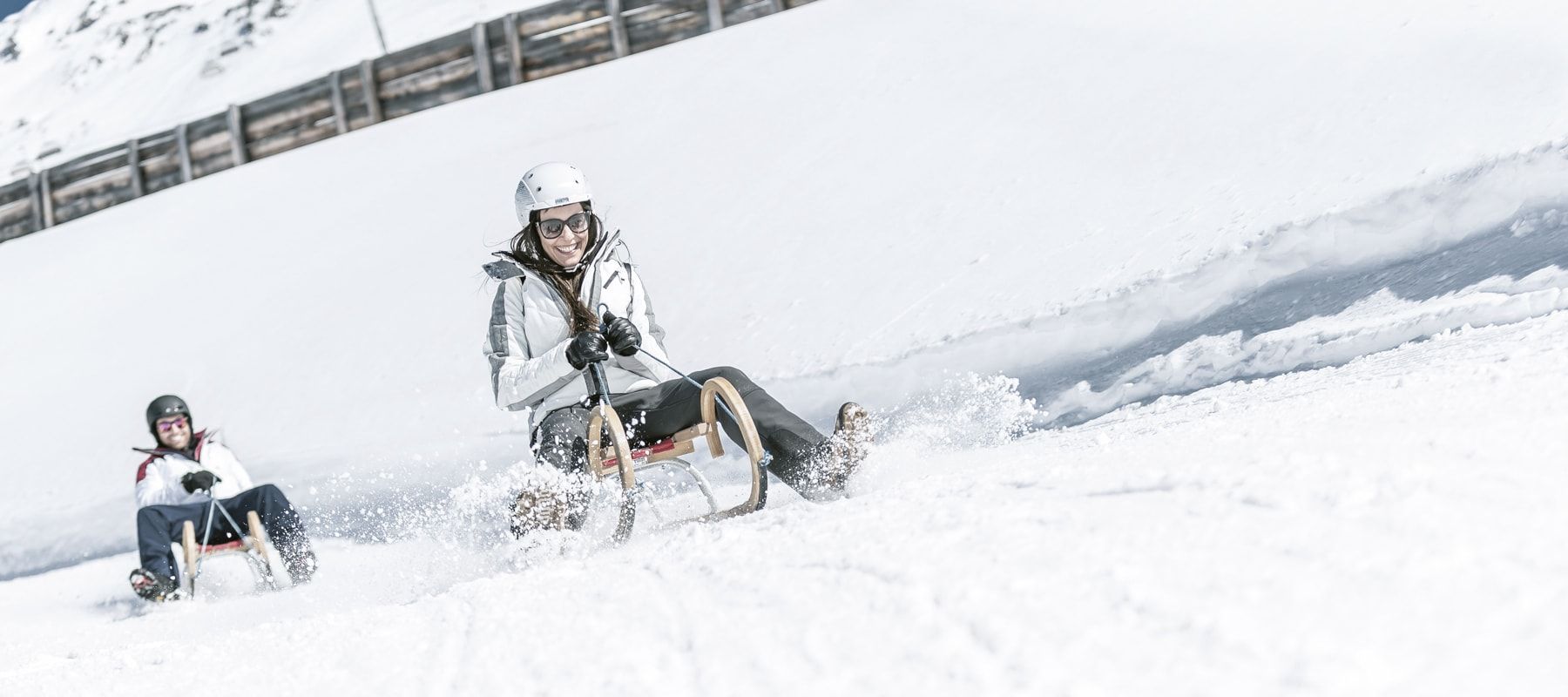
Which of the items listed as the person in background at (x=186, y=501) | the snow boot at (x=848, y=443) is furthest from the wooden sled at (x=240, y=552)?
the snow boot at (x=848, y=443)

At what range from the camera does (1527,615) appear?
54.1 inches

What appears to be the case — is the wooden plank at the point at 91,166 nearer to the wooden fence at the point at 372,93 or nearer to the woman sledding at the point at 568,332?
the wooden fence at the point at 372,93

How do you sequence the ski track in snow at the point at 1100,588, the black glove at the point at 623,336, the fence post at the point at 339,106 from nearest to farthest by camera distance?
the ski track in snow at the point at 1100,588 → the black glove at the point at 623,336 → the fence post at the point at 339,106

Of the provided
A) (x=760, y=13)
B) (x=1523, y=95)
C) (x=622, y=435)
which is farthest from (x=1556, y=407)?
(x=760, y=13)

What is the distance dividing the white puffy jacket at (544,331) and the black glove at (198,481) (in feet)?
7.39

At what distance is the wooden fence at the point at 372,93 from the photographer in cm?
1149

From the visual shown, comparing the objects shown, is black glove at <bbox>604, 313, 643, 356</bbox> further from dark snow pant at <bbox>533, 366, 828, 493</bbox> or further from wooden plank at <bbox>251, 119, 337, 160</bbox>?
wooden plank at <bbox>251, 119, 337, 160</bbox>

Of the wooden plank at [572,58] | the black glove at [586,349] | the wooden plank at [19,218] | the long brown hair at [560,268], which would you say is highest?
the wooden plank at [572,58]

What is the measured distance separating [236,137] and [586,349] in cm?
1053

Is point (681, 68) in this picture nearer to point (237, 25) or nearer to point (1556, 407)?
point (1556, 407)

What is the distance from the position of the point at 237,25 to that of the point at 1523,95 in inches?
1107

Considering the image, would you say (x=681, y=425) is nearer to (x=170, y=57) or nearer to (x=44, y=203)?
(x=44, y=203)

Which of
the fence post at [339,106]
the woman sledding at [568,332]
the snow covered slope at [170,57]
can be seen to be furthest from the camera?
the snow covered slope at [170,57]

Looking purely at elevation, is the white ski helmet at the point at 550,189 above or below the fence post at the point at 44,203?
below
